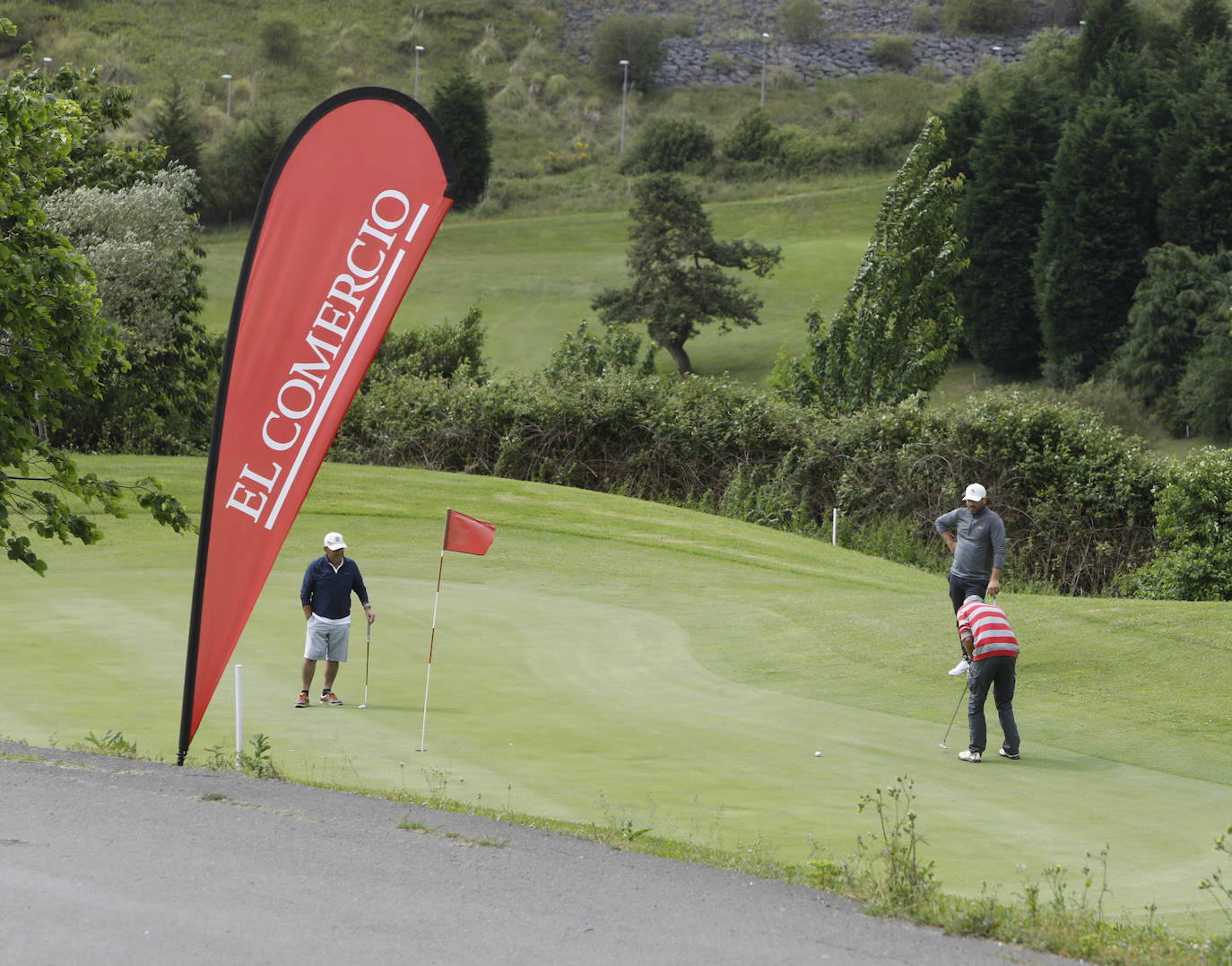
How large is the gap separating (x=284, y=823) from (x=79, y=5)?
517ft

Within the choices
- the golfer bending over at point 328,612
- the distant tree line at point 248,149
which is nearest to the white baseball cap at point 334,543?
the golfer bending over at point 328,612

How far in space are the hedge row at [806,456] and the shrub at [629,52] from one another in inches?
4374

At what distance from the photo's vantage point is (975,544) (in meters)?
14.9

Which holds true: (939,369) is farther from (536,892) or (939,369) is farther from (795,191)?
(795,191)

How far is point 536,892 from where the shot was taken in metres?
6.98

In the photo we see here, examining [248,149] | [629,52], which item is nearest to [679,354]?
[248,149]

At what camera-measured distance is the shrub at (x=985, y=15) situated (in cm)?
16175

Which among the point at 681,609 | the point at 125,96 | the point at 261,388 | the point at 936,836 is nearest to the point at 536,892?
the point at 936,836

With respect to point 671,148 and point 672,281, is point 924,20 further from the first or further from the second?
point 672,281

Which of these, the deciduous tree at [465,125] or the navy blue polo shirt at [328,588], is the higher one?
the deciduous tree at [465,125]

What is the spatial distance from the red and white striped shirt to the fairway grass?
3.11ft

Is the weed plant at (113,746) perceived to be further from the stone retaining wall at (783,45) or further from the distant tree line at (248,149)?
the stone retaining wall at (783,45)

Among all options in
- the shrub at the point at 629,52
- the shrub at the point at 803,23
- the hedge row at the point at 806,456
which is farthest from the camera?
the shrub at the point at 803,23

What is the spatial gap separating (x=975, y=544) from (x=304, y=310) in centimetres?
825
